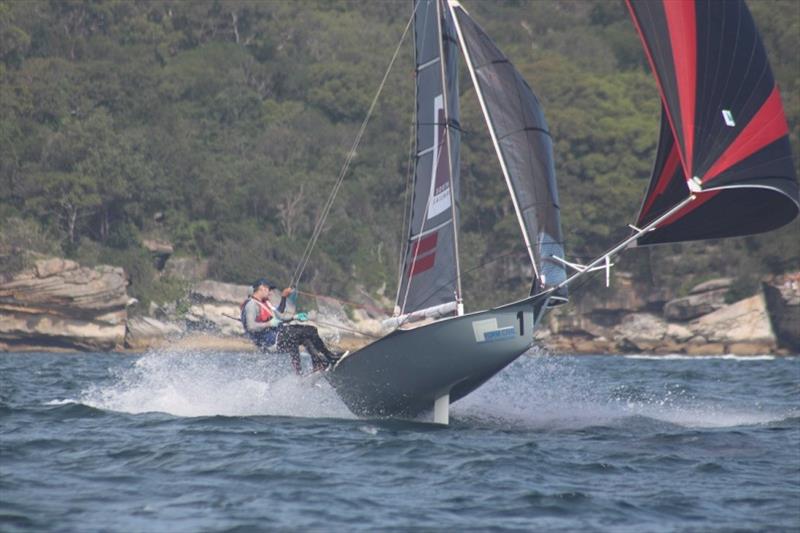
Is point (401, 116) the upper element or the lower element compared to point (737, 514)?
upper

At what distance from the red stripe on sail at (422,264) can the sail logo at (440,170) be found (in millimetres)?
485

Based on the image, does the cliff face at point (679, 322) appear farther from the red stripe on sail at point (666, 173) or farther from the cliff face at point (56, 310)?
the red stripe on sail at point (666, 173)

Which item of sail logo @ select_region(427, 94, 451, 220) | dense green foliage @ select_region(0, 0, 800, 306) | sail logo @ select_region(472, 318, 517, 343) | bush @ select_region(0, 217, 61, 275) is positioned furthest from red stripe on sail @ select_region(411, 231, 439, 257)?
bush @ select_region(0, 217, 61, 275)

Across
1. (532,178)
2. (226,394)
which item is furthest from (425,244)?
(226,394)

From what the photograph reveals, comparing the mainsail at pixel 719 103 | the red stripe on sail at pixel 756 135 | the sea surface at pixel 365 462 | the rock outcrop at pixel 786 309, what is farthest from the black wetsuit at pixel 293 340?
the rock outcrop at pixel 786 309

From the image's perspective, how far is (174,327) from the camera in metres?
51.0

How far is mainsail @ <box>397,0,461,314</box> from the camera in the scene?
1524cm

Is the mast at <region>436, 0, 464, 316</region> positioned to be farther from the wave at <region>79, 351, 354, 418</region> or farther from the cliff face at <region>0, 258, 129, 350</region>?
the cliff face at <region>0, 258, 129, 350</region>

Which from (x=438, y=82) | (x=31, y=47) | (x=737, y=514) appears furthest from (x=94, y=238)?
(x=737, y=514)

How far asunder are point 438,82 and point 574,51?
6308cm

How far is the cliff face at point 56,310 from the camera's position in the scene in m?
46.0

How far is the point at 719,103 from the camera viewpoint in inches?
528

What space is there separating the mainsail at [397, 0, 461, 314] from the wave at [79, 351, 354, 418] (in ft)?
5.06

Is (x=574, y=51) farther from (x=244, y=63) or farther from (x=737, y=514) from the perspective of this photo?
(x=737, y=514)
